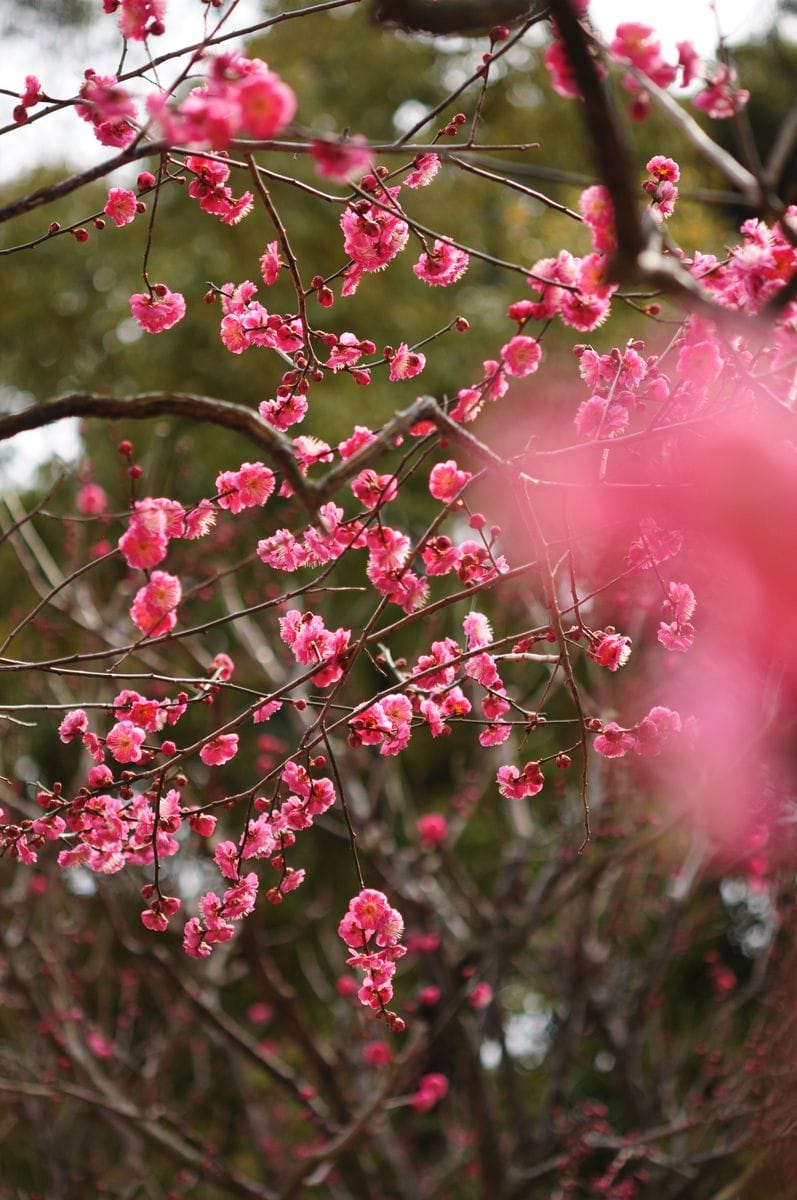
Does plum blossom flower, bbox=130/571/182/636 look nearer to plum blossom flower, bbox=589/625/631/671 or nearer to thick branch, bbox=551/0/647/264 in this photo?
plum blossom flower, bbox=589/625/631/671

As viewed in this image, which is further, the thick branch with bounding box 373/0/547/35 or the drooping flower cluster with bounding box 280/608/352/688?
the drooping flower cluster with bounding box 280/608/352/688

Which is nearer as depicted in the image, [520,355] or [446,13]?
[446,13]

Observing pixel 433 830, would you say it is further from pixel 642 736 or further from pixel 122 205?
pixel 122 205

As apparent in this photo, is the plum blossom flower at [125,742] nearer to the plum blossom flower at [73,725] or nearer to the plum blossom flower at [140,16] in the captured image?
the plum blossom flower at [73,725]

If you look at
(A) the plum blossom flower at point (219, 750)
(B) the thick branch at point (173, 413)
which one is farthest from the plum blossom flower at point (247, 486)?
(B) the thick branch at point (173, 413)

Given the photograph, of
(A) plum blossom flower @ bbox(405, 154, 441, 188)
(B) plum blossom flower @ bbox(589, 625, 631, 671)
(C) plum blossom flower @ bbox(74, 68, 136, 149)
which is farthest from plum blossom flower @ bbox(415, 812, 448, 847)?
(C) plum blossom flower @ bbox(74, 68, 136, 149)

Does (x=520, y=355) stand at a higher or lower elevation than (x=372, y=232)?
lower

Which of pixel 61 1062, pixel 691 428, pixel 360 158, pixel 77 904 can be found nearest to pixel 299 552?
pixel 691 428

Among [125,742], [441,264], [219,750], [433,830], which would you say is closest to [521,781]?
[219,750]

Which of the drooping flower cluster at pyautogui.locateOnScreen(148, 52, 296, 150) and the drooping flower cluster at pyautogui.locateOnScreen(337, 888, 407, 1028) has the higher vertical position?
the drooping flower cluster at pyautogui.locateOnScreen(148, 52, 296, 150)

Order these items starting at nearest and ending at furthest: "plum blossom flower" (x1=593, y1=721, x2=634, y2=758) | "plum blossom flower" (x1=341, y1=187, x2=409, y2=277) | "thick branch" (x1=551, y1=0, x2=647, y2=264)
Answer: "thick branch" (x1=551, y1=0, x2=647, y2=264), "plum blossom flower" (x1=593, y1=721, x2=634, y2=758), "plum blossom flower" (x1=341, y1=187, x2=409, y2=277)

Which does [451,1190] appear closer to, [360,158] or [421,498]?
[421,498]

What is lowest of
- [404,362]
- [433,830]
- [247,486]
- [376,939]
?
[376,939]

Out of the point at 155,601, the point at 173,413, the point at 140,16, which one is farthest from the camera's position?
the point at 155,601
